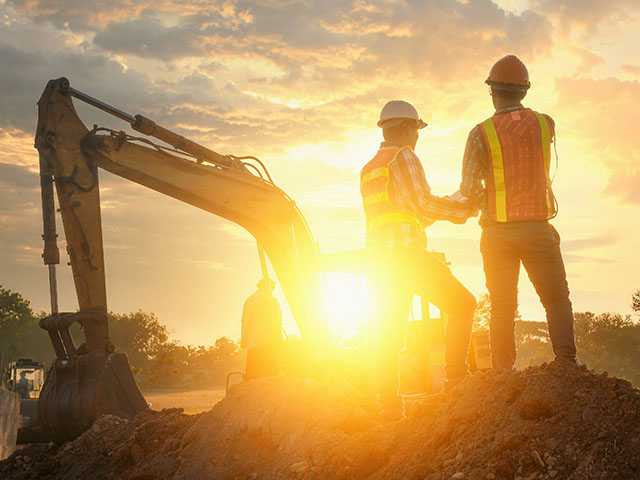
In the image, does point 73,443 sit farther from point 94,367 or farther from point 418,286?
point 418,286

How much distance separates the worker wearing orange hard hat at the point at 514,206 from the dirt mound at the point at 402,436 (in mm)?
631

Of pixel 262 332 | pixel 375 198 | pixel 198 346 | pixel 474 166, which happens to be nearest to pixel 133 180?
pixel 262 332

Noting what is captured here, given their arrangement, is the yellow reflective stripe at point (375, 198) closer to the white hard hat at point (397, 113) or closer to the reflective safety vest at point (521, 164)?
the white hard hat at point (397, 113)

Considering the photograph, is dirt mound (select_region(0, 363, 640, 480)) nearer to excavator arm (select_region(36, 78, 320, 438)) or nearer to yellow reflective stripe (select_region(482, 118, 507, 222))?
yellow reflective stripe (select_region(482, 118, 507, 222))

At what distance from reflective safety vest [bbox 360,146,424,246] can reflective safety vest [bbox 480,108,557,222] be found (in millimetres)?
750

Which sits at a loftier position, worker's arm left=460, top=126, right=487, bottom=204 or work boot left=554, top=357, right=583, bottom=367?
worker's arm left=460, top=126, right=487, bottom=204

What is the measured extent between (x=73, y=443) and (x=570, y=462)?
22.3 feet

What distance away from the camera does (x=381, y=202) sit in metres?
5.66

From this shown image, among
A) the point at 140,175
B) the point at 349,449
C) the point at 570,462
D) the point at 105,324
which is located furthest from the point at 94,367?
the point at 570,462

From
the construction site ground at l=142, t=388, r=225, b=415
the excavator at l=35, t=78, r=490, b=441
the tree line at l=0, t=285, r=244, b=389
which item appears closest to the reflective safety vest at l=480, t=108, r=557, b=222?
the excavator at l=35, t=78, r=490, b=441

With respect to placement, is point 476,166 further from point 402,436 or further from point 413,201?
point 402,436

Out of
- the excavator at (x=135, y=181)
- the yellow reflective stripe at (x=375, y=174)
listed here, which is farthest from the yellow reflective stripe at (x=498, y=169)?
the excavator at (x=135, y=181)

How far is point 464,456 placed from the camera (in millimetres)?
4016

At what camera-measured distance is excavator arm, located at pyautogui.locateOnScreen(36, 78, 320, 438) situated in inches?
407
